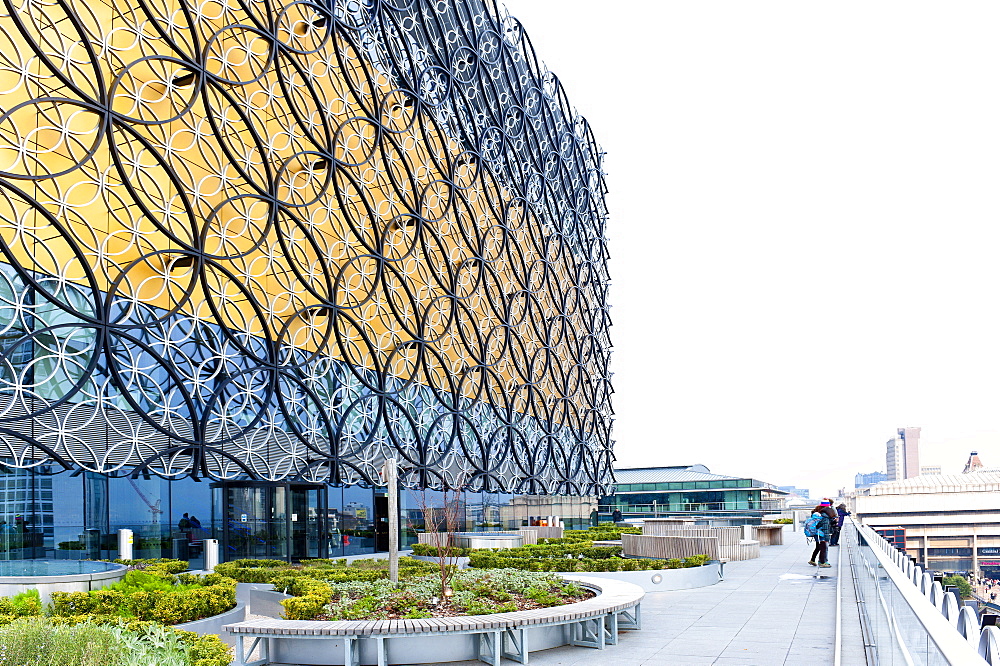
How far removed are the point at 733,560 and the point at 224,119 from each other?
71.0ft

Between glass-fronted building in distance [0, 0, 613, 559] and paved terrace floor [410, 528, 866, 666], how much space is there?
253 inches

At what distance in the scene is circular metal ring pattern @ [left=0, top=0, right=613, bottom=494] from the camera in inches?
756

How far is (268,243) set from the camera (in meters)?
25.6

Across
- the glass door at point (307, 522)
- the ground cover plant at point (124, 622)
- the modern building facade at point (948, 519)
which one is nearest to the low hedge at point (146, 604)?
the ground cover plant at point (124, 622)

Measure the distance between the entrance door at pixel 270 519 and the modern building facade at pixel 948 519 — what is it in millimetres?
19014

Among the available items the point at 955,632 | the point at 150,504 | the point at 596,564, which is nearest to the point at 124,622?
the point at 955,632

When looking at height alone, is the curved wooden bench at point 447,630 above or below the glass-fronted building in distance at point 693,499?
above

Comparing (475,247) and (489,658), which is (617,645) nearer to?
(489,658)

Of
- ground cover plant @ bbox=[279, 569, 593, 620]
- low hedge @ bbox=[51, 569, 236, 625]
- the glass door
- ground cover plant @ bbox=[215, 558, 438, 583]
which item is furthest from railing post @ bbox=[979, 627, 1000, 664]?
the glass door

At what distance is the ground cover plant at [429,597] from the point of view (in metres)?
12.1

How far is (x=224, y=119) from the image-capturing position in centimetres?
2386

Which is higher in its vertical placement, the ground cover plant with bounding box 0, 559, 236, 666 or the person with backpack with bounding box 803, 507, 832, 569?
the ground cover plant with bounding box 0, 559, 236, 666

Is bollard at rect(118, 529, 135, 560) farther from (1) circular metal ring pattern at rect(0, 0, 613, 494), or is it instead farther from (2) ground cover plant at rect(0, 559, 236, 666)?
(1) circular metal ring pattern at rect(0, 0, 613, 494)

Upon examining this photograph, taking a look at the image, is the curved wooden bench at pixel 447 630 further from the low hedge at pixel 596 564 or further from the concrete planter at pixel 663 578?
the low hedge at pixel 596 564
